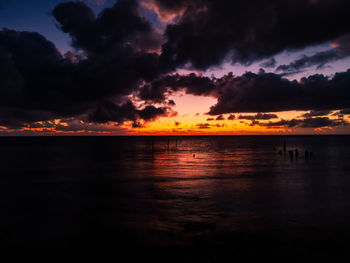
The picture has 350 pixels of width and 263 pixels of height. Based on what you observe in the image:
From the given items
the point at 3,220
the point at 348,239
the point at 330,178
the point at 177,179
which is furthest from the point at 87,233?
the point at 330,178

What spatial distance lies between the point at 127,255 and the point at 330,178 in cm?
3333

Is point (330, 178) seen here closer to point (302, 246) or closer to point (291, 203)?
point (291, 203)

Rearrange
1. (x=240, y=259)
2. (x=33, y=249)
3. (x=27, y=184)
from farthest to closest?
1. (x=27, y=184)
2. (x=33, y=249)
3. (x=240, y=259)

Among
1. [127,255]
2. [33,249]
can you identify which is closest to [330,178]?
[127,255]

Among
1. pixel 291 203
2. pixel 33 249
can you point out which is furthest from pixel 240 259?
pixel 291 203

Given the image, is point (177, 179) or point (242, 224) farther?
point (177, 179)

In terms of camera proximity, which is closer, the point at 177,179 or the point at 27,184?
the point at 27,184

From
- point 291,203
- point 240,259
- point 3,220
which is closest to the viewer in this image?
point 240,259

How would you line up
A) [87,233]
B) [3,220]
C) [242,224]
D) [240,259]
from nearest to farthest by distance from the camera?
[240,259] → [87,233] → [242,224] → [3,220]

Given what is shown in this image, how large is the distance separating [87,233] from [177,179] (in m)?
20.1

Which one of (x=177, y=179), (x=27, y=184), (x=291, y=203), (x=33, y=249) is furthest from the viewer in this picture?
(x=177, y=179)

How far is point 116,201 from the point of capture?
77.5 ft

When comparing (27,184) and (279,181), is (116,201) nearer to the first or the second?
(27,184)

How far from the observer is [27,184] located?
3253cm
